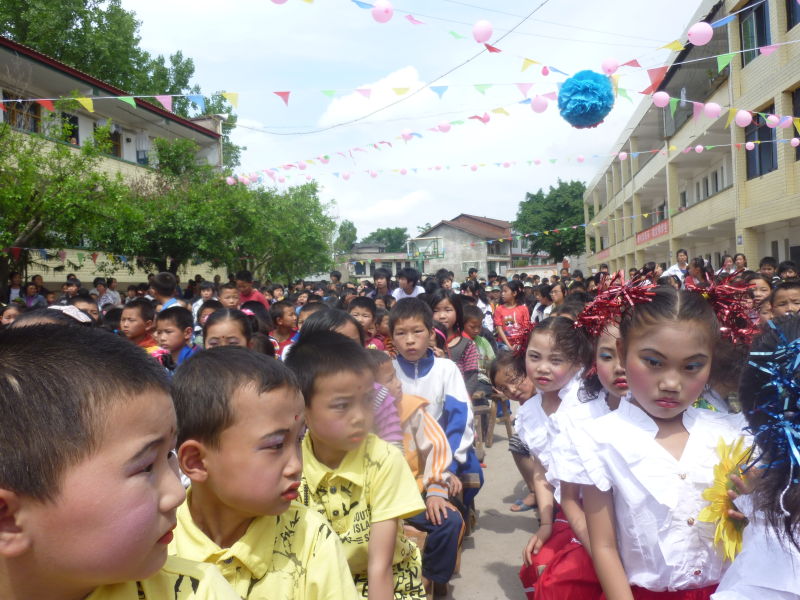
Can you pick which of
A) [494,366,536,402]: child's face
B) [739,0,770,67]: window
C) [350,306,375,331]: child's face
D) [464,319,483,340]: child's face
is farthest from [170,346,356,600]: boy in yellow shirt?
[739,0,770,67]: window

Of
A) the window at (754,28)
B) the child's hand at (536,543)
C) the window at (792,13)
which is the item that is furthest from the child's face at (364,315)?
the window at (754,28)

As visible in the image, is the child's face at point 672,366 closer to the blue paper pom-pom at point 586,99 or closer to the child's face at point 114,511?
the child's face at point 114,511

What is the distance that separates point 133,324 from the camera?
462 cm

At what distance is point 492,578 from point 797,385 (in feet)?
8.51

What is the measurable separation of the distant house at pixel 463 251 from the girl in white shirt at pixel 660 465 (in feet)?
168

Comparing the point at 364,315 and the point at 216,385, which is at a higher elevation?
the point at 364,315

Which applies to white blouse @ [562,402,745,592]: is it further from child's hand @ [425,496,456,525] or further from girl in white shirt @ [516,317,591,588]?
child's hand @ [425,496,456,525]

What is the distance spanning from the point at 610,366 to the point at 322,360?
3.99 ft

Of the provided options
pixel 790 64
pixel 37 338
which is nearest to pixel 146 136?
pixel 790 64

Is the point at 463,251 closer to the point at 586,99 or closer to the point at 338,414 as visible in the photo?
the point at 586,99

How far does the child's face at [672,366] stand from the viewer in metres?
1.84

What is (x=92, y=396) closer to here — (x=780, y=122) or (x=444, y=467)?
(x=444, y=467)

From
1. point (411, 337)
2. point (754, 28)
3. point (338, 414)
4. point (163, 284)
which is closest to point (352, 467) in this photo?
point (338, 414)

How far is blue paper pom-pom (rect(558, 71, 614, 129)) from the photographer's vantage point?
20.4 feet
